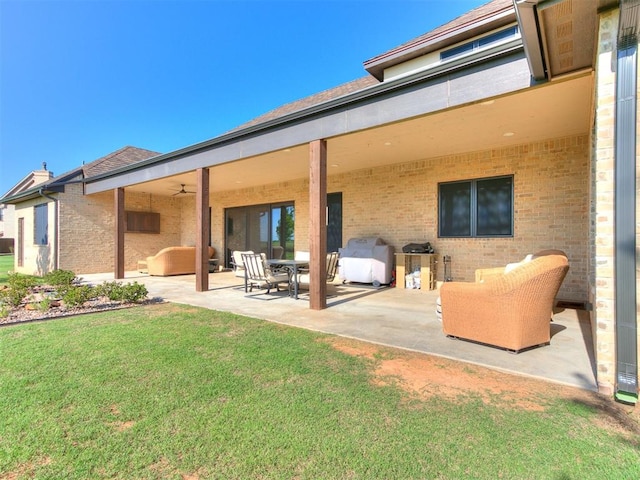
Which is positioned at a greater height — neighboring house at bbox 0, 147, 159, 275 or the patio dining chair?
neighboring house at bbox 0, 147, 159, 275

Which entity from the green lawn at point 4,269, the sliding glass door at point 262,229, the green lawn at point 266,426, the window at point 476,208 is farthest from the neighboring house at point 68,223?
→ the window at point 476,208

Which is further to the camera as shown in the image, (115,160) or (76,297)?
(115,160)

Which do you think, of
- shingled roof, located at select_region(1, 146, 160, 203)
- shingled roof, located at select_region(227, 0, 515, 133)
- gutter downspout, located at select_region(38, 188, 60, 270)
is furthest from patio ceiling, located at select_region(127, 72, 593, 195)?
Result: gutter downspout, located at select_region(38, 188, 60, 270)

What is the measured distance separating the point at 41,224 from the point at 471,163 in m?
15.8

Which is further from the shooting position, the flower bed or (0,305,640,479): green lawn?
the flower bed

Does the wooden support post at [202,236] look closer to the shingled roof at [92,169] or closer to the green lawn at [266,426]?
the green lawn at [266,426]

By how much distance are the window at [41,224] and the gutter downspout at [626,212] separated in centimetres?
1603

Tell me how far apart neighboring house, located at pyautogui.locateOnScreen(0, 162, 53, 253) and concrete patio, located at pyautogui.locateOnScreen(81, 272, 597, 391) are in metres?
25.5

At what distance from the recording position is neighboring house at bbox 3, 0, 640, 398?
8.39ft

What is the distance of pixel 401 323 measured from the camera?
4.67 meters

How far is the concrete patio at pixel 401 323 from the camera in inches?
123

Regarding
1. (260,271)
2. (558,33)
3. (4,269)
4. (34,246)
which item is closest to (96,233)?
(34,246)

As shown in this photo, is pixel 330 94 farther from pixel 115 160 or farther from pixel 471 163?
pixel 115 160

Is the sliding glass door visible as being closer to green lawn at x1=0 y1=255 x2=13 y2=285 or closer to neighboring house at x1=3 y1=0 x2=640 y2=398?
neighboring house at x1=3 y1=0 x2=640 y2=398
